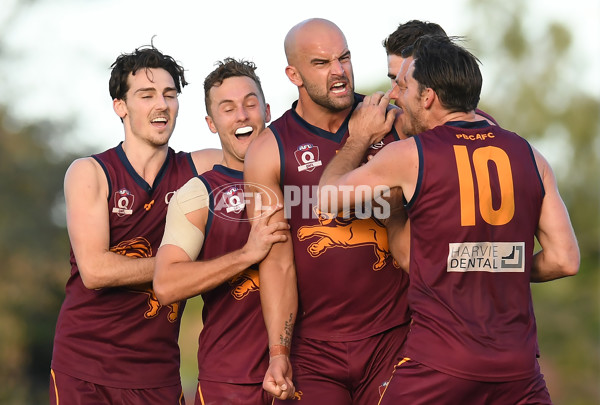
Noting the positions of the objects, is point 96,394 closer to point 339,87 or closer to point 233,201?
point 233,201

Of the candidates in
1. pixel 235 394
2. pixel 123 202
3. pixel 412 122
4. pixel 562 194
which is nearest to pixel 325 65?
pixel 412 122

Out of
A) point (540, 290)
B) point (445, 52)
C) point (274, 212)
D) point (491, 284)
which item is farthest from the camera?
point (540, 290)

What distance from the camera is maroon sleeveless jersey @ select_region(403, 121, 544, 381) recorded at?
4770 millimetres

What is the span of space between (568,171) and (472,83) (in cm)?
2452

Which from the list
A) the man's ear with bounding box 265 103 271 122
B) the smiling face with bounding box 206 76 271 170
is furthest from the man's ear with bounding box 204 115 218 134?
the man's ear with bounding box 265 103 271 122

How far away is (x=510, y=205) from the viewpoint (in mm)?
4832

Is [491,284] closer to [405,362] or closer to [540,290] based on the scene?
[405,362]

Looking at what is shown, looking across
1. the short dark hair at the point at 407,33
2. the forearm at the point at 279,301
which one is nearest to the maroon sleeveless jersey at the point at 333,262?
the forearm at the point at 279,301

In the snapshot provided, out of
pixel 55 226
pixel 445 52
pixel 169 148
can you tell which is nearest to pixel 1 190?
pixel 55 226

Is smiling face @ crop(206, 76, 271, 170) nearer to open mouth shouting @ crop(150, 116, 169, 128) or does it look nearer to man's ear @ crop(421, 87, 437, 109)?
open mouth shouting @ crop(150, 116, 169, 128)

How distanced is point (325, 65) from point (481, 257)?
5.93 ft

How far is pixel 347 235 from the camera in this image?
19.0ft

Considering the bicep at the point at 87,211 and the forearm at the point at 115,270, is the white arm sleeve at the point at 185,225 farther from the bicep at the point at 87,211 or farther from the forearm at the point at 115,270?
the bicep at the point at 87,211

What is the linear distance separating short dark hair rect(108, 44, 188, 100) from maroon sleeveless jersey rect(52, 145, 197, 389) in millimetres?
619
